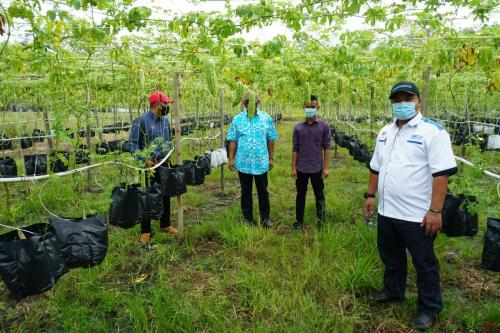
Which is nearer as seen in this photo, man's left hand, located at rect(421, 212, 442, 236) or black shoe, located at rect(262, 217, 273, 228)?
man's left hand, located at rect(421, 212, 442, 236)

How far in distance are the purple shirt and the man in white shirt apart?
168cm

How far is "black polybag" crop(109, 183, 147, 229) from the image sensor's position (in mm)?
3289

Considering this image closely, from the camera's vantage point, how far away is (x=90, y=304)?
3.20 metres

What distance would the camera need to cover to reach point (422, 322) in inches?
109

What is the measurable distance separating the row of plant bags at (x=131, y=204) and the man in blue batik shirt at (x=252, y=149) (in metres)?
1.44

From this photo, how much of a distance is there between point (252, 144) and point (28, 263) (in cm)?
302

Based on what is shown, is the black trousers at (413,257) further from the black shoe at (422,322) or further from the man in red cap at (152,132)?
the man in red cap at (152,132)

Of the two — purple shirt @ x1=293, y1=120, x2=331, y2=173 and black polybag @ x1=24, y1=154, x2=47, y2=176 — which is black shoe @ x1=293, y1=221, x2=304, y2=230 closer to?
purple shirt @ x1=293, y1=120, x2=331, y2=173

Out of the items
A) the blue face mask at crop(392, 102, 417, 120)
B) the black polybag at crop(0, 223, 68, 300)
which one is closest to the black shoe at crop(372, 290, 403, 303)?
the blue face mask at crop(392, 102, 417, 120)

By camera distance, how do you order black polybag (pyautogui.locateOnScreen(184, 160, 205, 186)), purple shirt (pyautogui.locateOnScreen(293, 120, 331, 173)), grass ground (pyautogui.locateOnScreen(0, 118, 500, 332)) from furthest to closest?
black polybag (pyautogui.locateOnScreen(184, 160, 205, 186)) < purple shirt (pyautogui.locateOnScreen(293, 120, 331, 173)) < grass ground (pyautogui.locateOnScreen(0, 118, 500, 332))

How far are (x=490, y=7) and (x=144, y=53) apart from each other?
11.7 feet

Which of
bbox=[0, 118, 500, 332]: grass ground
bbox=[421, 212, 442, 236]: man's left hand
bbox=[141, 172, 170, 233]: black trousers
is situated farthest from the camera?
bbox=[141, 172, 170, 233]: black trousers

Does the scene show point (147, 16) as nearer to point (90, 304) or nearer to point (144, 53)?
point (144, 53)

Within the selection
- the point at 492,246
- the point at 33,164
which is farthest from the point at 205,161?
the point at 492,246
